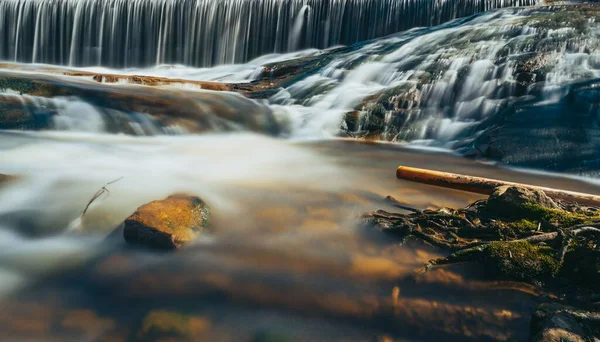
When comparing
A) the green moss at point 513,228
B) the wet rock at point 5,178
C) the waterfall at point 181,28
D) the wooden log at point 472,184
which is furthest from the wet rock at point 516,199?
the waterfall at point 181,28

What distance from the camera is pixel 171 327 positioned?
2.56 meters

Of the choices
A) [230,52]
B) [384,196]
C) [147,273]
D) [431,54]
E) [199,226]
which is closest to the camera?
[147,273]

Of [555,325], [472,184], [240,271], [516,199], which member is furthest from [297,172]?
[555,325]

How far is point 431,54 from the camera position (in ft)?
32.6

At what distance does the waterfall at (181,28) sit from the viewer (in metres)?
16.6

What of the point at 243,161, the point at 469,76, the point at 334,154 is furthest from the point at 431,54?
the point at 243,161

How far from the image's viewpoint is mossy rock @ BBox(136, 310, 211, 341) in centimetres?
249

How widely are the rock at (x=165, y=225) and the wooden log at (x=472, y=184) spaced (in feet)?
7.55

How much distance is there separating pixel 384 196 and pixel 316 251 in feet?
4.90

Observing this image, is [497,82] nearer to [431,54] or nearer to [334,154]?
[431,54]

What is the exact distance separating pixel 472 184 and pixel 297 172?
7.27 feet

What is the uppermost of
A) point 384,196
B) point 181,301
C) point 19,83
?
point 19,83

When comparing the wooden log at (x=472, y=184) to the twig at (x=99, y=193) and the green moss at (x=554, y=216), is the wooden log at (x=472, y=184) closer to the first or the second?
the green moss at (x=554, y=216)

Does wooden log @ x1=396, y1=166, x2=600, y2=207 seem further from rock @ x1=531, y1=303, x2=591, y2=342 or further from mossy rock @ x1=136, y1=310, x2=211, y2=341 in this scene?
mossy rock @ x1=136, y1=310, x2=211, y2=341
